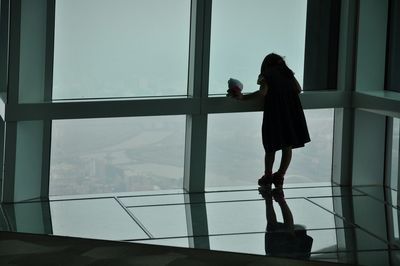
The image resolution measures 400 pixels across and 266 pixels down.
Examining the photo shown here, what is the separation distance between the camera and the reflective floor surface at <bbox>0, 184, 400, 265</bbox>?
8.36 metres

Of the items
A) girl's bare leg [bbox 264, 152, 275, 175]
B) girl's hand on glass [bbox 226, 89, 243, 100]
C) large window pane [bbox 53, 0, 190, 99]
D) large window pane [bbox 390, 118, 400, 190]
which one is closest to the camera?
large window pane [bbox 53, 0, 190, 99]

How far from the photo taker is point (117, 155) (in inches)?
418

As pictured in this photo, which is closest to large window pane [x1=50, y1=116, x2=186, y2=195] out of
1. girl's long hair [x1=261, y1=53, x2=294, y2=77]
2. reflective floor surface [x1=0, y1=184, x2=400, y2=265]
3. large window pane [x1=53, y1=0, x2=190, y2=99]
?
reflective floor surface [x1=0, y1=184, x2=400, y2=265]

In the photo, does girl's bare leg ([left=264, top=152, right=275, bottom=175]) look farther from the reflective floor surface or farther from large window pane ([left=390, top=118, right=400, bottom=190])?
large window pane ([left=390, top=118, right=400, bottom=190])

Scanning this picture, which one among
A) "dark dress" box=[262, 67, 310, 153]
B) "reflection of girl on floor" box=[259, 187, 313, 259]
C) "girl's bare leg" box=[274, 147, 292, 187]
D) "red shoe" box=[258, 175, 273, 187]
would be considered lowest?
"reflection of girl on floor" box=[259, 187, 313, 259]

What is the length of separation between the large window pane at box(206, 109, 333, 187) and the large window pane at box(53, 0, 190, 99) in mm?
717

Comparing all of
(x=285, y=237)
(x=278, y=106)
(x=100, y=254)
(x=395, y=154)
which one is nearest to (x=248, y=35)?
(x=278, y=106)

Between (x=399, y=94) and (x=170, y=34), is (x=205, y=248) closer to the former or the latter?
(x=170, y=34)

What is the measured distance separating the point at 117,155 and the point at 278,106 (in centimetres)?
206

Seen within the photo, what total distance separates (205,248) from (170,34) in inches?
131

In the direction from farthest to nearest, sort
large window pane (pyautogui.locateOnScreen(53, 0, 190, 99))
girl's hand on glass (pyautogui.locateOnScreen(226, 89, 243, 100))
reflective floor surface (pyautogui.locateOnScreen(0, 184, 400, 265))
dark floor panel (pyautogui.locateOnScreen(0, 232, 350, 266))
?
girl's hand on glass (pyautogui.locateOnScreen(226, 89, 243, 100)) → large window pane (pyautogui.locateOnScreen(53, 0, 190, 99)) → reflective floor surface (pyautogui.locateOnScreen(0, 184, 400, 265)) → dark floor panel (pyautogui.locateOnScreen(0, 232, 350, 266))

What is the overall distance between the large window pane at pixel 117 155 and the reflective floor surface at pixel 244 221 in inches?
9.8

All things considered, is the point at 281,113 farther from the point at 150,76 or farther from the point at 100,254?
the point at 100,254

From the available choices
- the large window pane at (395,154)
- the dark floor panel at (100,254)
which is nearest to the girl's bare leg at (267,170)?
the large window pane at (395,154)
